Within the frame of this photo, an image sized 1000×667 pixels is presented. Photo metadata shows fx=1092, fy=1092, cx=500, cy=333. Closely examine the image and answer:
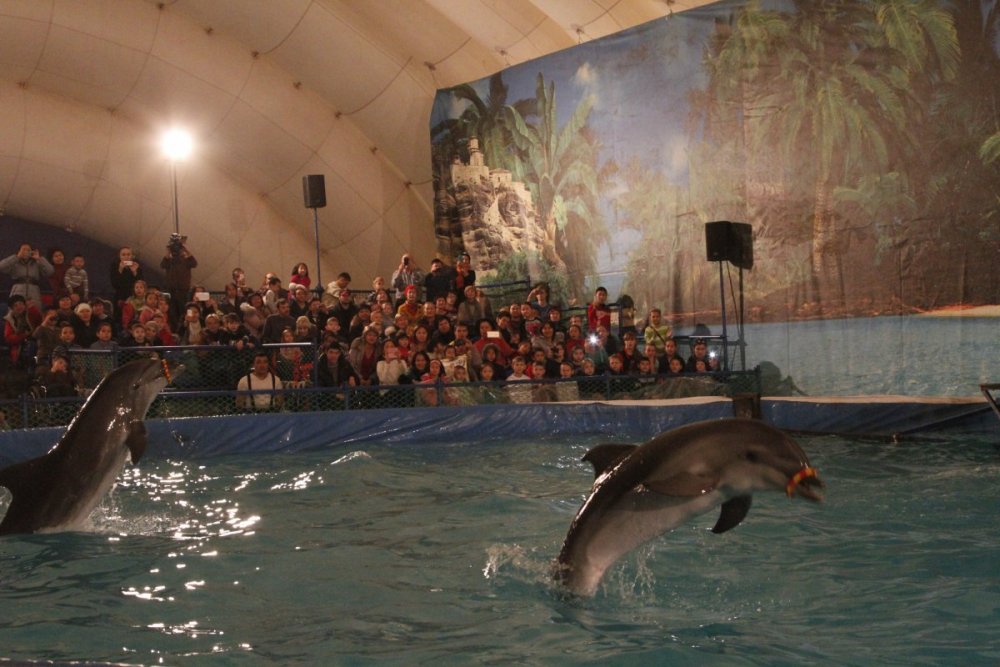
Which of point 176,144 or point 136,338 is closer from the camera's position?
point 136,338

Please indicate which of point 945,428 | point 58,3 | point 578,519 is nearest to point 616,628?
point 578,519

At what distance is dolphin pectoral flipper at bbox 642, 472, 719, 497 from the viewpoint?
434 centimetres

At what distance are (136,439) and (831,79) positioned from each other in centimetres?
1023

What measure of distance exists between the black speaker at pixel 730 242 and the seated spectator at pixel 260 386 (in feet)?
18.7

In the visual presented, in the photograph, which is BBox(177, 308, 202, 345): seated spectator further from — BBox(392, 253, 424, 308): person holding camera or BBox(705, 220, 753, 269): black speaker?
BBox(705, 220, 753, 269): black speaker

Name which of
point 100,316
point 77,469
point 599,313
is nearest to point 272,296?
point 100,316

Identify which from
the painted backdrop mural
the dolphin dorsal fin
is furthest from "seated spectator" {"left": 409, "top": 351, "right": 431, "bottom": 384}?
the dolphin dorsal fin

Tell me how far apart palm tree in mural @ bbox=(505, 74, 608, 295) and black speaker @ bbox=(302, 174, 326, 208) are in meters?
3.15

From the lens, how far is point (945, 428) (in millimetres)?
10117

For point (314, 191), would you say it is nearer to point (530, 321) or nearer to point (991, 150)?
point (530, 321)

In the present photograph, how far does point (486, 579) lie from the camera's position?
571 centimetres

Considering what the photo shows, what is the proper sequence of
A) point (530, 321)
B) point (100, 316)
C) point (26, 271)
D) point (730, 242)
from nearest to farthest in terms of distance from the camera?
1. point (100, 316)
2. point (530, 321)
3. point (730, 242)
4. point (26, 271)

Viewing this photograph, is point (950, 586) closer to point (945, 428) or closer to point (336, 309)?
point (945, 428)

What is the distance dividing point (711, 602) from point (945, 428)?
5845 millimetres
